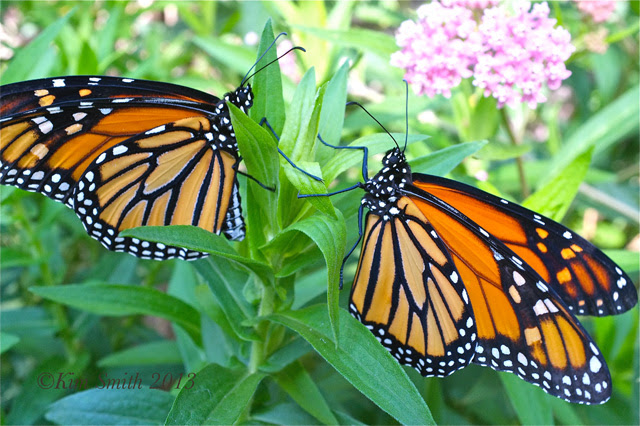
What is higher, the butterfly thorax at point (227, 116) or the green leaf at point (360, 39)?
the green leaf at point (360, 39)

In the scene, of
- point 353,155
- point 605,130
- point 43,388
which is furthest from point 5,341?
point 605,130

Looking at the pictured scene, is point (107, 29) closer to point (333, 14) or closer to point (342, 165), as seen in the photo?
point (333, 14)

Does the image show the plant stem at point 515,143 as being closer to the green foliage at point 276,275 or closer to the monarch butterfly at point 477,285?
the green foliage at point 276,275

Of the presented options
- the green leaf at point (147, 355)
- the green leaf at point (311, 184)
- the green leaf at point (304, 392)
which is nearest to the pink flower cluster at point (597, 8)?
the green leaf at point (311, 184)

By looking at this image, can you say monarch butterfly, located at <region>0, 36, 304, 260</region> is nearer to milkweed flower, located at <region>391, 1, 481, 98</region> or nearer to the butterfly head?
the butterfly head

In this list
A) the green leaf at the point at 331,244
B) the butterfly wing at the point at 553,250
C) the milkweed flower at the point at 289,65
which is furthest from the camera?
the milkweed flower at the point at 289,65

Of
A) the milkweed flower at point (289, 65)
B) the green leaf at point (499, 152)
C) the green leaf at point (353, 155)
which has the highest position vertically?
the milkweed flower at point (289, 65)

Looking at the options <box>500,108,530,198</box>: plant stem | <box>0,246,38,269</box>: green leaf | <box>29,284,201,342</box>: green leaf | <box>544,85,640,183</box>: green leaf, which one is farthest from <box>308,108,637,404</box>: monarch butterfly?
<box>0,246,38,269</box>: green leaf

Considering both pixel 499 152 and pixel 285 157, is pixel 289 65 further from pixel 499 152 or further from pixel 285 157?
pixel 285 157
